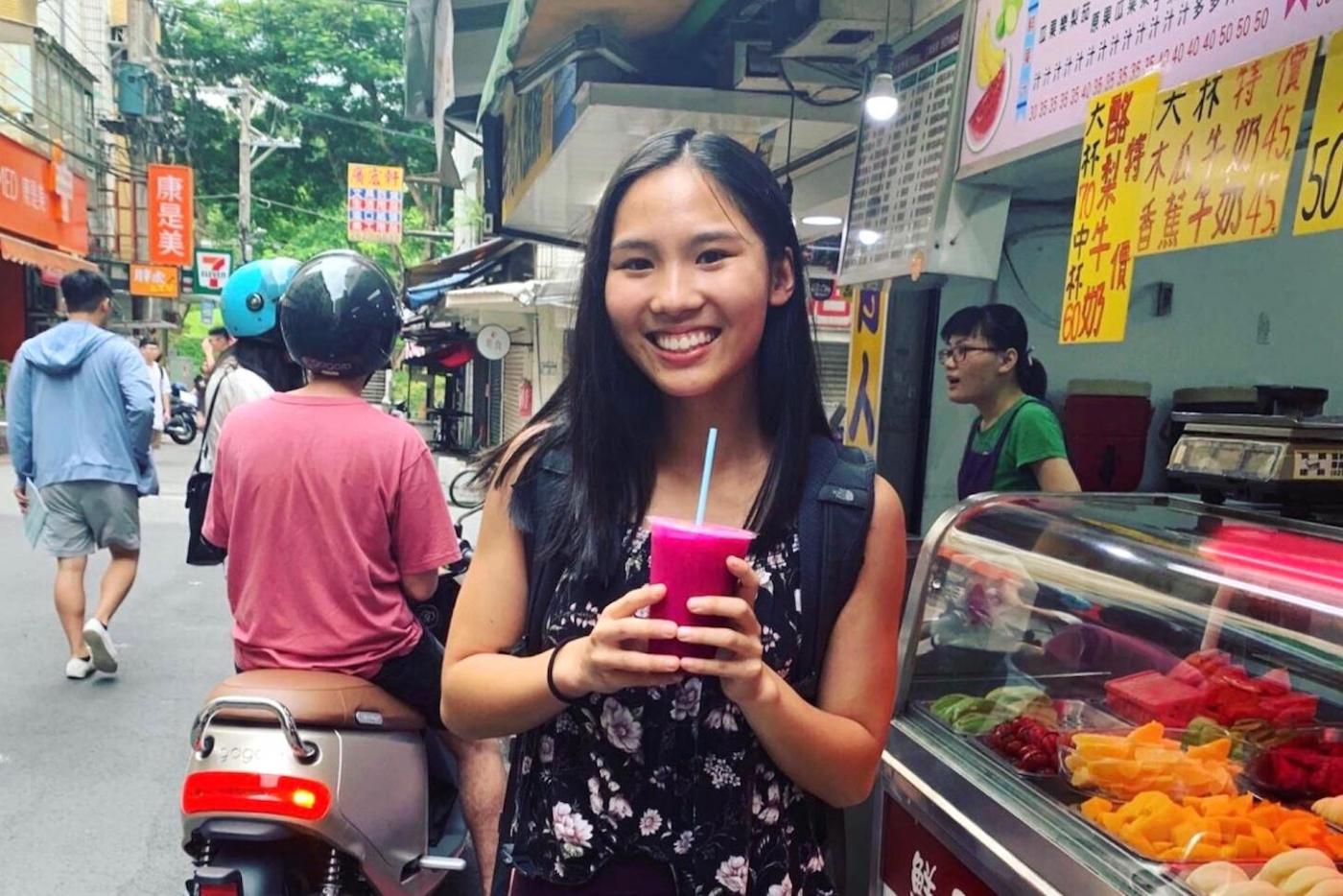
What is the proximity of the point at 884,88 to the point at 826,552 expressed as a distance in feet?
9.95

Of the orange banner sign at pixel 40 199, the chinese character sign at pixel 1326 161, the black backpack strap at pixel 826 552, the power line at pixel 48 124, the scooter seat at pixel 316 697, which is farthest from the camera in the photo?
the power line at pixel 48 124

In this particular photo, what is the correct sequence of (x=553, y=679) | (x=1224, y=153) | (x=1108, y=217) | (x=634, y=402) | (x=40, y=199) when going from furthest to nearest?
(x=40, y=199) → (x=1108, y=217) → (x=1224, y=153) → (x=634, y=402) → (x=553, y=679)

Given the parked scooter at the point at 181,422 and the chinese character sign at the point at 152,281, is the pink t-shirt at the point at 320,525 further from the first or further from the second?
the chinese character sign at the point at 152,281

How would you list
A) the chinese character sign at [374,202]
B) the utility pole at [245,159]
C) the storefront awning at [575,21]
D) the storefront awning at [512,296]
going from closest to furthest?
1. the storefront awning at [575,21]
2. the storefront awning at [512,296]
3. the chinese character sign at [374,202]
4. the utility pole at [245,159]

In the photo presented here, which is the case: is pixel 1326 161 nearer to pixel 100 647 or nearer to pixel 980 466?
pixel 980 466

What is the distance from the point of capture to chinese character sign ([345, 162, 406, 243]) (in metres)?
23.4

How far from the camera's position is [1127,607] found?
2.54 meters

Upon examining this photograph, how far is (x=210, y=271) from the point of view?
86.3ft

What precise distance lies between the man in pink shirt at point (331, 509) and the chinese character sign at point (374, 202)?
2182 cm

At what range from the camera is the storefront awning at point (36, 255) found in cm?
1407

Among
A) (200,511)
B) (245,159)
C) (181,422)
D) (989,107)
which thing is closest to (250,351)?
(200,511)

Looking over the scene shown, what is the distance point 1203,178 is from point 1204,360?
342 centimetres

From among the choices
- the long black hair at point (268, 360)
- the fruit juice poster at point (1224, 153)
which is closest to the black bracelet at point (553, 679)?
the fruit juice poster at point (1224, 153)

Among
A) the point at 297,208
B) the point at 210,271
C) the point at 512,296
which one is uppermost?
the point at 297,208
